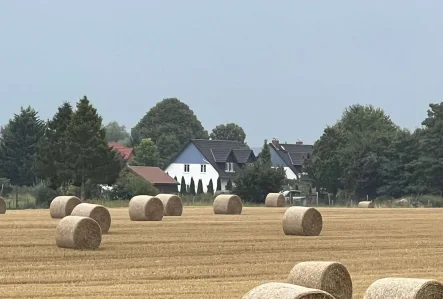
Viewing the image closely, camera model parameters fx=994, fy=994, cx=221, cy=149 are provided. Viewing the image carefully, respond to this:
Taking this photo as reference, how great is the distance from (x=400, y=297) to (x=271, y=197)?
160ft

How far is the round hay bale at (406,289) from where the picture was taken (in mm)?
13852

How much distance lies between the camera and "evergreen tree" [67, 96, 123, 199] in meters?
69.9

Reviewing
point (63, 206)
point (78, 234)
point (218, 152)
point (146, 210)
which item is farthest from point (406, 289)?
point (218, 152)

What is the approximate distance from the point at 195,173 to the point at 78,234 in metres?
90.8

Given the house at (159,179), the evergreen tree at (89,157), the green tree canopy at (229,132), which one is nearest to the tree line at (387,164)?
the house at (159,179)

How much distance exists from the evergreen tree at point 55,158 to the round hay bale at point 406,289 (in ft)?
188

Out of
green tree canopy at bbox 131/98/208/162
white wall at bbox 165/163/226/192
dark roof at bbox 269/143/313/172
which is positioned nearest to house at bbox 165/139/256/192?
white wall at bbox 165/163/226/192

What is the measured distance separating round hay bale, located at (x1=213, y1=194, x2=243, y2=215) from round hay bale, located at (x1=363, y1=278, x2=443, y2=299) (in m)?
32.6

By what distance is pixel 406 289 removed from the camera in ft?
45.6

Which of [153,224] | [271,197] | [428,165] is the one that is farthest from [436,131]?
[153,224]

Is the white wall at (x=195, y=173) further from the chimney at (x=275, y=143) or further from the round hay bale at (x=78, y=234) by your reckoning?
the round hay bale at (x=78, y=234)

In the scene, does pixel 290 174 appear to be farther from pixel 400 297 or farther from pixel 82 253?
pixel 400 297

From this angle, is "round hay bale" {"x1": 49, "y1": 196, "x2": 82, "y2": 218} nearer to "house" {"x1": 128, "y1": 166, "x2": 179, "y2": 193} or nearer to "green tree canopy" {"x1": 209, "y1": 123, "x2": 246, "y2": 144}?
"house" {"x1": 128, "y1": 166, "x2": 179, "y2": 193}

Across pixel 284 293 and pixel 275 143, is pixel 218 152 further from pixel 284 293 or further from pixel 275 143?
pixel 284 293
